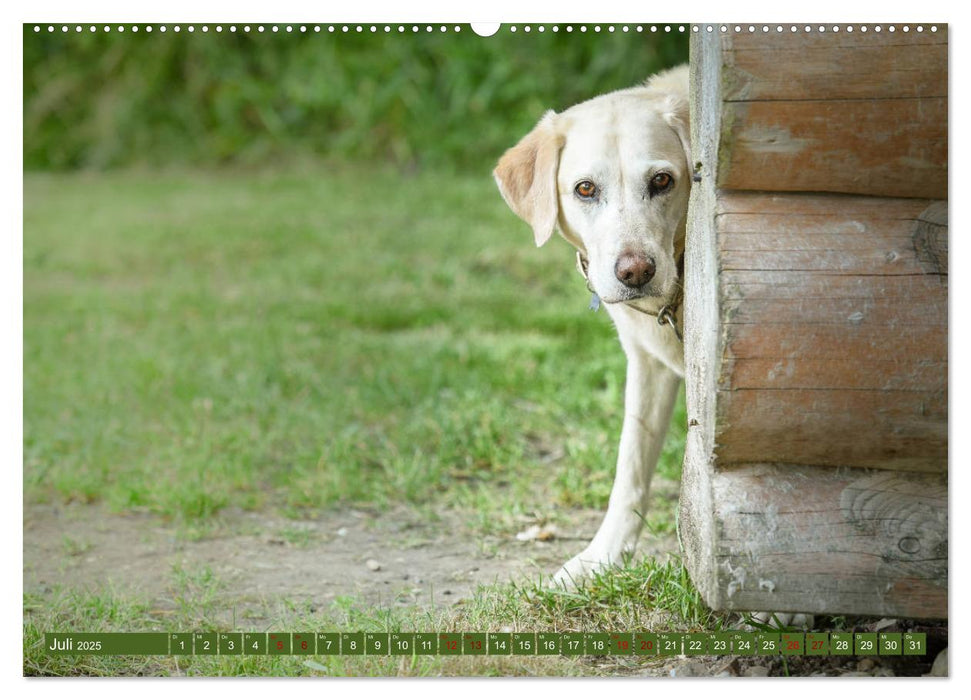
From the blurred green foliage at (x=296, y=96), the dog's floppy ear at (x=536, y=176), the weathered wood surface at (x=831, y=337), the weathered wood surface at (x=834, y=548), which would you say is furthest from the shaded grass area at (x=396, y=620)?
the blurred green foliage at (x=296, y=96)

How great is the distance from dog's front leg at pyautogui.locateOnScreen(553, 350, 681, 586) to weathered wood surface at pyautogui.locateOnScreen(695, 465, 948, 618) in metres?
0.78

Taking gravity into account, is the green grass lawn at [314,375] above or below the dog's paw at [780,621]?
above

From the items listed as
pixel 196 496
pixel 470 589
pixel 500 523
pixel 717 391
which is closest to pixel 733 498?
pixel 717 391

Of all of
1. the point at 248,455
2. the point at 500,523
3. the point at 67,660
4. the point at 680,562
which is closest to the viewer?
the point at 67,660

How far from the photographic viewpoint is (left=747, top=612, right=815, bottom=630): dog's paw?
251cm

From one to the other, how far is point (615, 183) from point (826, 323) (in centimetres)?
74

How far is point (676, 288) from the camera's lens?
269cm

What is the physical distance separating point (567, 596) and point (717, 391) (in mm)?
778

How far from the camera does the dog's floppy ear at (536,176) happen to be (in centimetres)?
290

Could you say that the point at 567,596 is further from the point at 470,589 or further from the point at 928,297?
the point at 928,297

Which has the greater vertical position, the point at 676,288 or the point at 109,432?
the point at 676,288

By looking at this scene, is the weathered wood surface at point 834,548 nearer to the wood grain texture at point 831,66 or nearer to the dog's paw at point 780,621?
the dog's paw at point 780,621

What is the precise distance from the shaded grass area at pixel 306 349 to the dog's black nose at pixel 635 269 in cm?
124

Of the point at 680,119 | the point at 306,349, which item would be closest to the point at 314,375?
the point at 306,349
